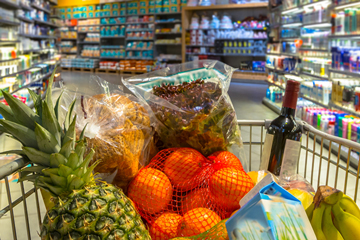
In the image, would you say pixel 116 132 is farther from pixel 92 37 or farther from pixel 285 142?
pixel 92 37

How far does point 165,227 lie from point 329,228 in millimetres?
431

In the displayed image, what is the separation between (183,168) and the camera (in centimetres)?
104

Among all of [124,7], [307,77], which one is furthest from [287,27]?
[124,7]

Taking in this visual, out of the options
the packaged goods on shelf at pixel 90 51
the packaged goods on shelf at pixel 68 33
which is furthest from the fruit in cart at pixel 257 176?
the packaged goods on shelf at pixel 68 33

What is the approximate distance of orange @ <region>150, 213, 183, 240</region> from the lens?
89cm

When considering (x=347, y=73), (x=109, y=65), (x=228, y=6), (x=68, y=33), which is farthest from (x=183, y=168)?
(x=68, y=33)

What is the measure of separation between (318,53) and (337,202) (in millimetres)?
4655

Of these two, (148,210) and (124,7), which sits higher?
(124,7)

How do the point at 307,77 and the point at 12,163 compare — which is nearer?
the point at 12,163

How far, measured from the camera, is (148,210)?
38.3 inches

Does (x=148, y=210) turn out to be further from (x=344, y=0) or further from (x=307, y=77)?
(x=307, y=77)

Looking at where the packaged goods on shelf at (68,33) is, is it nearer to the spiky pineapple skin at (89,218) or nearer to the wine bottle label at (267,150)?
the wine bottle label at (267,150)

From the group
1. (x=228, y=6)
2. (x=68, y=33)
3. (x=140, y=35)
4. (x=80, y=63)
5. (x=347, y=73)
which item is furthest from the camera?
(x=68, y=33)

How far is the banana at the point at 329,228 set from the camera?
74 centimetres
